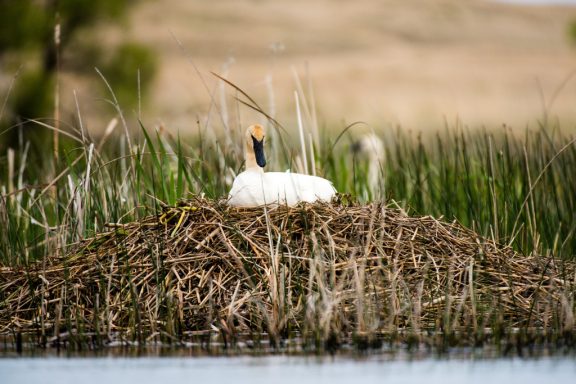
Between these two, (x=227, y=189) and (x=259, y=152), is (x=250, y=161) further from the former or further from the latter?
(x=227, y=189)

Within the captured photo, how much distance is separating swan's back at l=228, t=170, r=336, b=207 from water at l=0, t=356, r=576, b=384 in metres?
1.93

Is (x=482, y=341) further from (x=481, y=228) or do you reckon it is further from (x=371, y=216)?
(x=481, y=228)

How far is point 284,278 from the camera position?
6.50m

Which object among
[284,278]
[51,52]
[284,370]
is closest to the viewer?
[284,370]

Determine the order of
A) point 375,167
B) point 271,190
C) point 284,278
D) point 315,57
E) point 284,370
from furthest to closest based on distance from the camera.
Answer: point 315,57, point 375,167, point 271,190, point 284,278, point 284,370

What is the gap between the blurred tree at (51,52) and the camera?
85.2ft

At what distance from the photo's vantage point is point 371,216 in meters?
7.11

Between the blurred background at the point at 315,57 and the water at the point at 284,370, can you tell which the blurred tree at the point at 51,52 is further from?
the water at the point at 284,370

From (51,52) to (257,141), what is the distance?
22.2 meters

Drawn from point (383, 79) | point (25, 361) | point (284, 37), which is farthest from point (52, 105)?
point (284, 37)

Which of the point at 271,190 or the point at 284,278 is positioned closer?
the point at 284,278

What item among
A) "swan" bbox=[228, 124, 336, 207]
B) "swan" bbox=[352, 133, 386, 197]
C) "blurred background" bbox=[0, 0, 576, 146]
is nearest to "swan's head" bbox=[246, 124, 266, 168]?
"swan" bbox=[228, 124, 336, 207]

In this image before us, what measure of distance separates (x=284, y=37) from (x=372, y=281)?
109 meters

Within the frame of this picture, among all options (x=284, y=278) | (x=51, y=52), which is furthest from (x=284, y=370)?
(x=51, y=52)
